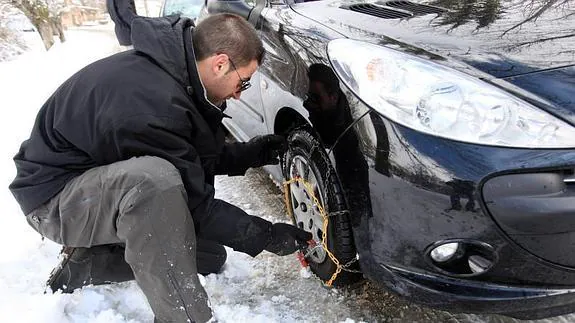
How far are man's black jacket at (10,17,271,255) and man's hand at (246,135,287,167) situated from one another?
423 mm

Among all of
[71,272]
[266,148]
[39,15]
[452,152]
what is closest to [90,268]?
[71,272]

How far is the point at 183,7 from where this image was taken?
5.02 m

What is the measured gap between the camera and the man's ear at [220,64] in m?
1.66

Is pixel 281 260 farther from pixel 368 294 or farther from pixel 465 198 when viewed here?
pixel 465 198

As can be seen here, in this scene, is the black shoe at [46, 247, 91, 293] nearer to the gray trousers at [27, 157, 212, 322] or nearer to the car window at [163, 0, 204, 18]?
the gray trousers at [27, 157, 212, 322]

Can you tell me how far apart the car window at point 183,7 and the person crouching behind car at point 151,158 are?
314cm

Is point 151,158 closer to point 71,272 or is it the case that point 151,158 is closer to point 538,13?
point 71,272

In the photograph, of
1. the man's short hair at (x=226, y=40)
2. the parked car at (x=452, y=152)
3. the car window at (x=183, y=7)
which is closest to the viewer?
the parked car at (x=452, y=152)

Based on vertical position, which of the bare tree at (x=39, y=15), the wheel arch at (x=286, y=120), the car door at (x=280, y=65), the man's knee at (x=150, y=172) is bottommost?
the bare tree at (x=39, y=15)

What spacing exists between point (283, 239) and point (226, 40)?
78cm

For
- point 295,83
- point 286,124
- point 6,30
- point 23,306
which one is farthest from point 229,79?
point 6,30

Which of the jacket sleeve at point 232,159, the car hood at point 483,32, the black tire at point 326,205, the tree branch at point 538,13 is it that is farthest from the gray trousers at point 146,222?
the tree branch at point 538,13

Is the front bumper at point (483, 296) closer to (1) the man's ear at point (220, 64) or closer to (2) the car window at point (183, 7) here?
(1) the man's ear at point (220, 64)

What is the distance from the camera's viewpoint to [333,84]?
1640 millimetres
